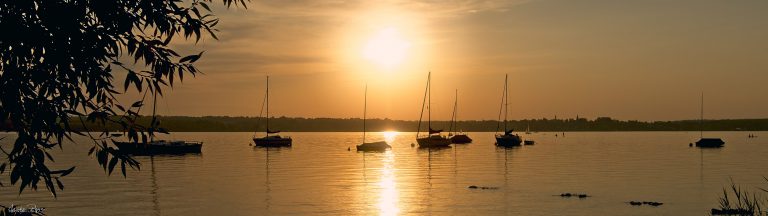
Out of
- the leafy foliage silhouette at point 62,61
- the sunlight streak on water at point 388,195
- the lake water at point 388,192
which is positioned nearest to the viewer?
the leafy foliage silhouette at point 62,61

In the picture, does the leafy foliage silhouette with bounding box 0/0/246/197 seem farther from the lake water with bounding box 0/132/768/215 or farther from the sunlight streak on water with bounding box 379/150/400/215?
the sunlight streak on water with bounding box 379/150/400/215

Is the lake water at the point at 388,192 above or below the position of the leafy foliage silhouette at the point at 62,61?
below

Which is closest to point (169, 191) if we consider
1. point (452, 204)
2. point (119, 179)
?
point (119, 179)

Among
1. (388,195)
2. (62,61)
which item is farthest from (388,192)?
(62,61)

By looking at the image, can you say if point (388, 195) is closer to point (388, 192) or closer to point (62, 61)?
point (388, 192)

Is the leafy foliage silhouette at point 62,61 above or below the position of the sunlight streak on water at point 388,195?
above

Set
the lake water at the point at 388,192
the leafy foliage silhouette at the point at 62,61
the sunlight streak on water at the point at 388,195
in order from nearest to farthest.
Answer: the leafy foliage silhouette at the point at 62,61
the sunlight streak on water at the point at 388,195
the lake water at the point at 388,192

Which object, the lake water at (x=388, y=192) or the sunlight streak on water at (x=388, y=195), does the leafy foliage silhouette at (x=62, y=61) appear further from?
the sunlight streak on water at (x=388, y=195)

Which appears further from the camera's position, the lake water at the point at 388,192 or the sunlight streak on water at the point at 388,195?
the lake water at the point at 388,192

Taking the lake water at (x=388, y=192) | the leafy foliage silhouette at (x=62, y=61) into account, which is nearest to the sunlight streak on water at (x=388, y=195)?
the lake water at (x=388, y=192)

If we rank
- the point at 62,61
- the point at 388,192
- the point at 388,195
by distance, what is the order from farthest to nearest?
the point at 388,192 < the point at 388,195 < the point at 62,61

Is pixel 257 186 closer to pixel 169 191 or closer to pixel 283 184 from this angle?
pixel 283 184

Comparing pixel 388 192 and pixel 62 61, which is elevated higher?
pixel 62 61

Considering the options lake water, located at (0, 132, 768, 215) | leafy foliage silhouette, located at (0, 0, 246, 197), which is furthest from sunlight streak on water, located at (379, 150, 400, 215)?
leafy foliage silhouette, located at (0, 0, 246, 197)
